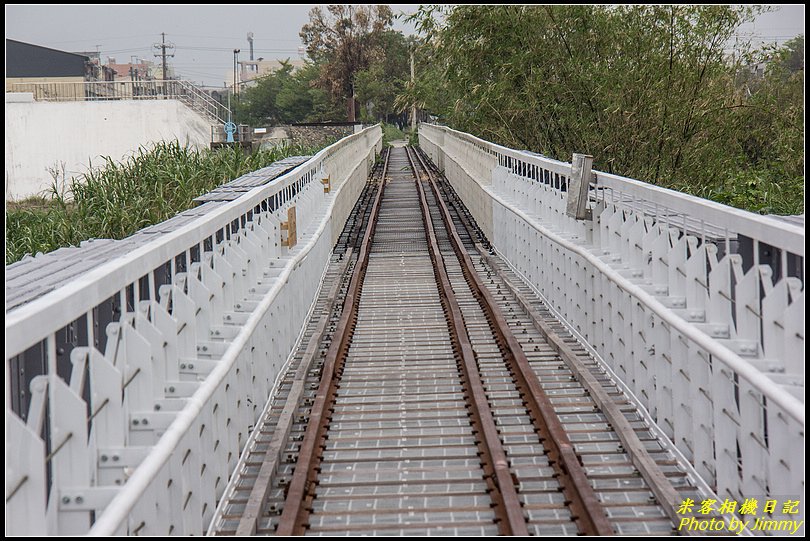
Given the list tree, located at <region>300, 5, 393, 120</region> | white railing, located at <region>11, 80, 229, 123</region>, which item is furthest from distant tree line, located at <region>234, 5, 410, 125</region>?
white railing, located at <region>11, 80, 229, 123</region>

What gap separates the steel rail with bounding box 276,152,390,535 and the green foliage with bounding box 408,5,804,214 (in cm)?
836

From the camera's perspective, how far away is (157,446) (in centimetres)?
434

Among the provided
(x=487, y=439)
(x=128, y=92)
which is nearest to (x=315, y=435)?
(x=487, y=439)

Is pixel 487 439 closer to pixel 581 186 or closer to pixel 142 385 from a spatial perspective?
pixel 142 385

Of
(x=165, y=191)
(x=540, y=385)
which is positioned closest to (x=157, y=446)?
(x=540, y=385)

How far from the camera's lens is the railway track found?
575cm

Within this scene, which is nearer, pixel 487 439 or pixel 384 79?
pixel 487 439

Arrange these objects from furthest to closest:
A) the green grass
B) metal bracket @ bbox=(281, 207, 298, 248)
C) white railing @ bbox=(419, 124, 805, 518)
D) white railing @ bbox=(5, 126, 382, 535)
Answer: the green grass
metal bracket @ bbox=(281, 207, 298, 248)
white railing @ bbox=(419, 124, 805, 518)
white railing @ bbox=(5, 126, 382, 535)

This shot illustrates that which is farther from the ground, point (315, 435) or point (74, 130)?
point (74, 130)

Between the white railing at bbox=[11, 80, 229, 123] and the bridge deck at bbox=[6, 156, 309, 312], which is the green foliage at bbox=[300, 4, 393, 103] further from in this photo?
the bridge deck at bbox=[6, 156, 309, 312]

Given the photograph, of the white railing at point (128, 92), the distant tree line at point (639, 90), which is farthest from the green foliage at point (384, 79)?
the distant tree line at point (639, 90)

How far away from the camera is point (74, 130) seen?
4412cm

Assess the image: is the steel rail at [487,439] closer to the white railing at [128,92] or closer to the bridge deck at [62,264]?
the bridge deck at [62,264]

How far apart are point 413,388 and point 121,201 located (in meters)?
8.10
